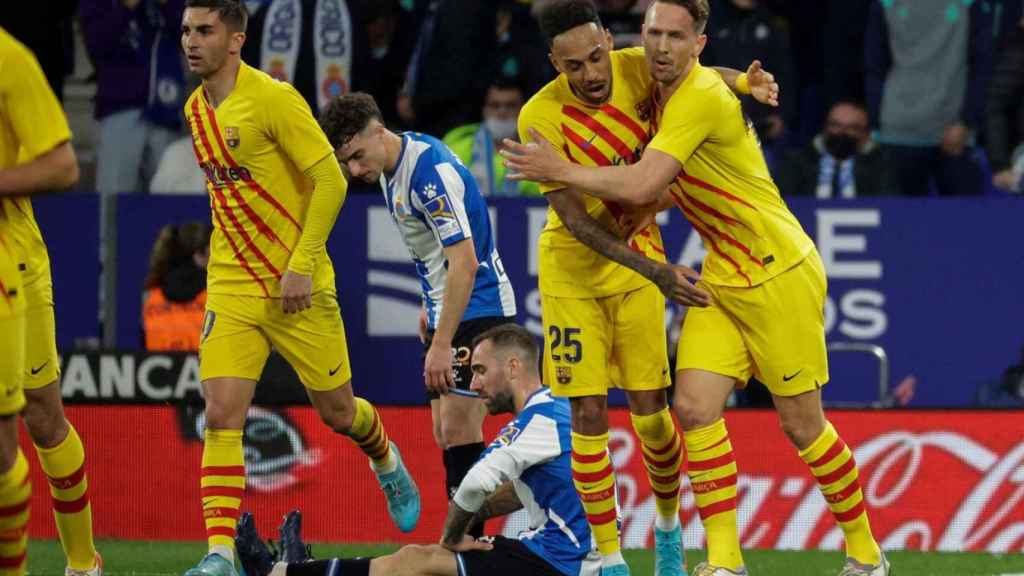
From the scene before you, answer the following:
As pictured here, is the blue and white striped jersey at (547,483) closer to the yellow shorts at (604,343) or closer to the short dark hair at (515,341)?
the short dark hair at (515,341)

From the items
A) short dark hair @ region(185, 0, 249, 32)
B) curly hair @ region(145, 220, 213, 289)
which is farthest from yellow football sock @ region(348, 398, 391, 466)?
curly hair @ region(145, 220, 213, 289)

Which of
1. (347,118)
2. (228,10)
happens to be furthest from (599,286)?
(228,10)

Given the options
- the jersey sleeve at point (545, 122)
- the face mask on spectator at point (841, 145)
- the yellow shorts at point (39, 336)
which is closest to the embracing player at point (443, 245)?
the jersey sleeve at point (545, 122)

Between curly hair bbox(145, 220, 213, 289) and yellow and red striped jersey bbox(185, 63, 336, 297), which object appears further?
curly hair bbox(145, 220, 213, 289)

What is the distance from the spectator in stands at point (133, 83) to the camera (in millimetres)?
13750

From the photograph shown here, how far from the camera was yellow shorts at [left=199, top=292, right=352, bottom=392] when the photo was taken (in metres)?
8.48

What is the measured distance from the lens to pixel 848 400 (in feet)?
39.8

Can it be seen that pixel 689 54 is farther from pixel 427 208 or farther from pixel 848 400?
pixel 848 400

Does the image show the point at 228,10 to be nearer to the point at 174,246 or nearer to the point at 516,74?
the point at 174,246

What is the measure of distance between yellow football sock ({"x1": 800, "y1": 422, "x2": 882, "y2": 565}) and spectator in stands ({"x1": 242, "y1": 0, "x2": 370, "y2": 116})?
6.50 meters

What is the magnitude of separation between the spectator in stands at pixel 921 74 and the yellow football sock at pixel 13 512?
8.15 m

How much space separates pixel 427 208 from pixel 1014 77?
595cm

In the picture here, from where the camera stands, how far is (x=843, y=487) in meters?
7.88

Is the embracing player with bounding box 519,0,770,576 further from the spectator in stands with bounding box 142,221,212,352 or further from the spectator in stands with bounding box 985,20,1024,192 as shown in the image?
the spectator in stands with bounding box 985,20,1024,192
